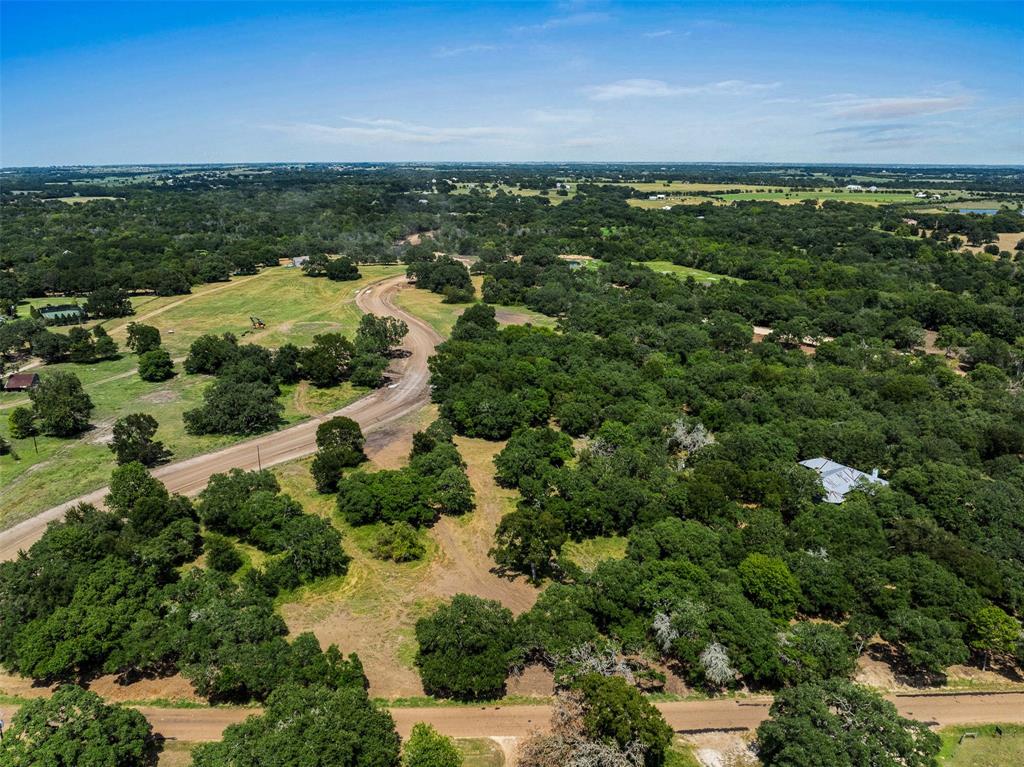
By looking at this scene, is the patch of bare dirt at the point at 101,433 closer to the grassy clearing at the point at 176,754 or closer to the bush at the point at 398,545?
the bush at the point at 398,545

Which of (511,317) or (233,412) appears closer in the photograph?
(233,412)

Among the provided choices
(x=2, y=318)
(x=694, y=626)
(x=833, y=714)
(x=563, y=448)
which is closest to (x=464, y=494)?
(x=563, y=448)

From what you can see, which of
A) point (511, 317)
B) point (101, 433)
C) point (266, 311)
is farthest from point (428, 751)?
point (266, 311)

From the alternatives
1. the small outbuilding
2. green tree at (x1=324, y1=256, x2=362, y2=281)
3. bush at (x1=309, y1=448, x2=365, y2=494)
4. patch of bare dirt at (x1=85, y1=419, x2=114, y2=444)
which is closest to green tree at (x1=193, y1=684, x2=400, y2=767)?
bush at (x1=309, y1=448, x2=365, y2=494)

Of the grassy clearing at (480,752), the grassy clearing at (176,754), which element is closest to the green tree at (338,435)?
the grassy clearing at (176,754)

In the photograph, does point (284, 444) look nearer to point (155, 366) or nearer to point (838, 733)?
point (155, 366)

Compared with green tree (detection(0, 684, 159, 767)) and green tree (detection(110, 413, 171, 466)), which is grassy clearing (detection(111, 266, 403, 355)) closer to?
green tree (detection(110, 413, 171, 466))

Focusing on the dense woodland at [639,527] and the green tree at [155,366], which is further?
the green tree at [155,366]
